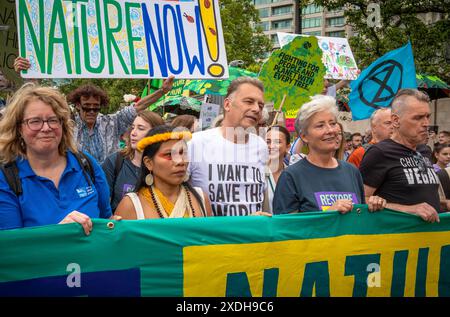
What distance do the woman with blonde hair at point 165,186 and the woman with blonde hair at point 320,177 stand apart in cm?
51

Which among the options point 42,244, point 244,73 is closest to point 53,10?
point 42,244

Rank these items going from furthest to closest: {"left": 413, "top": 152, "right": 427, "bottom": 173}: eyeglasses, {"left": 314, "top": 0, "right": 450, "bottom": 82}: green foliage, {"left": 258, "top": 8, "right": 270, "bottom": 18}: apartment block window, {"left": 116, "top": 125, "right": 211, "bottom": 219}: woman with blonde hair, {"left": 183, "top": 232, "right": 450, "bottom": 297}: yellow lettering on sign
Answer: {"left": 258, "top": 8, "right": 270, "bottom": 18}: apartment block window
{"left": 314, "top": 0, "right": 450, "bottom": 82}: green foliage
{"left": 413, "top": 152, "right": 427, "bottom": 173}: eyeglasses
{"left": 116, "top": 125, "right": 211, "bottom": 219}: woman with blonde hair
{"left": 183, "top": 232, "right": 450, "bottom": 297}: yellow lettering on sign

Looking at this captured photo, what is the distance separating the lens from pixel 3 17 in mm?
4875

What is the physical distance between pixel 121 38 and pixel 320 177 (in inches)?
94.8

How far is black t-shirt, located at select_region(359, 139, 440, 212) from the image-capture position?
361 cm

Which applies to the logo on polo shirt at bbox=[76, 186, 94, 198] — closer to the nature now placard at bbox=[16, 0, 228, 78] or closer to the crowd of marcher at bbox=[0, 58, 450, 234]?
the crowd of marcher at bbox=[0, 58, 450, 234]

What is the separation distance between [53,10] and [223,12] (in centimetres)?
2131

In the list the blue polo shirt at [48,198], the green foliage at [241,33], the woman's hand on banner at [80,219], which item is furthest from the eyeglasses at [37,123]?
the green foliage at [241,33]

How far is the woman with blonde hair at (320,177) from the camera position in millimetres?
3328

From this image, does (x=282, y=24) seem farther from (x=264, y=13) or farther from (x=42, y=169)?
(x=42, y=169)

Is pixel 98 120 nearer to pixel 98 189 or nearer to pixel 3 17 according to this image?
pixel 3 17

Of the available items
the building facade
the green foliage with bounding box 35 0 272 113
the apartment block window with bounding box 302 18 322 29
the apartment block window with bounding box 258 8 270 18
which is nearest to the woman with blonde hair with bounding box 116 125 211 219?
the green foliage with bounding box 35 0 272 113

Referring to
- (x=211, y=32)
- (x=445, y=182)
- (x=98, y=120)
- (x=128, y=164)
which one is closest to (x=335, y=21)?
(x=211, y=32)

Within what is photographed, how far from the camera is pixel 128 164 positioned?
4.23 metres
